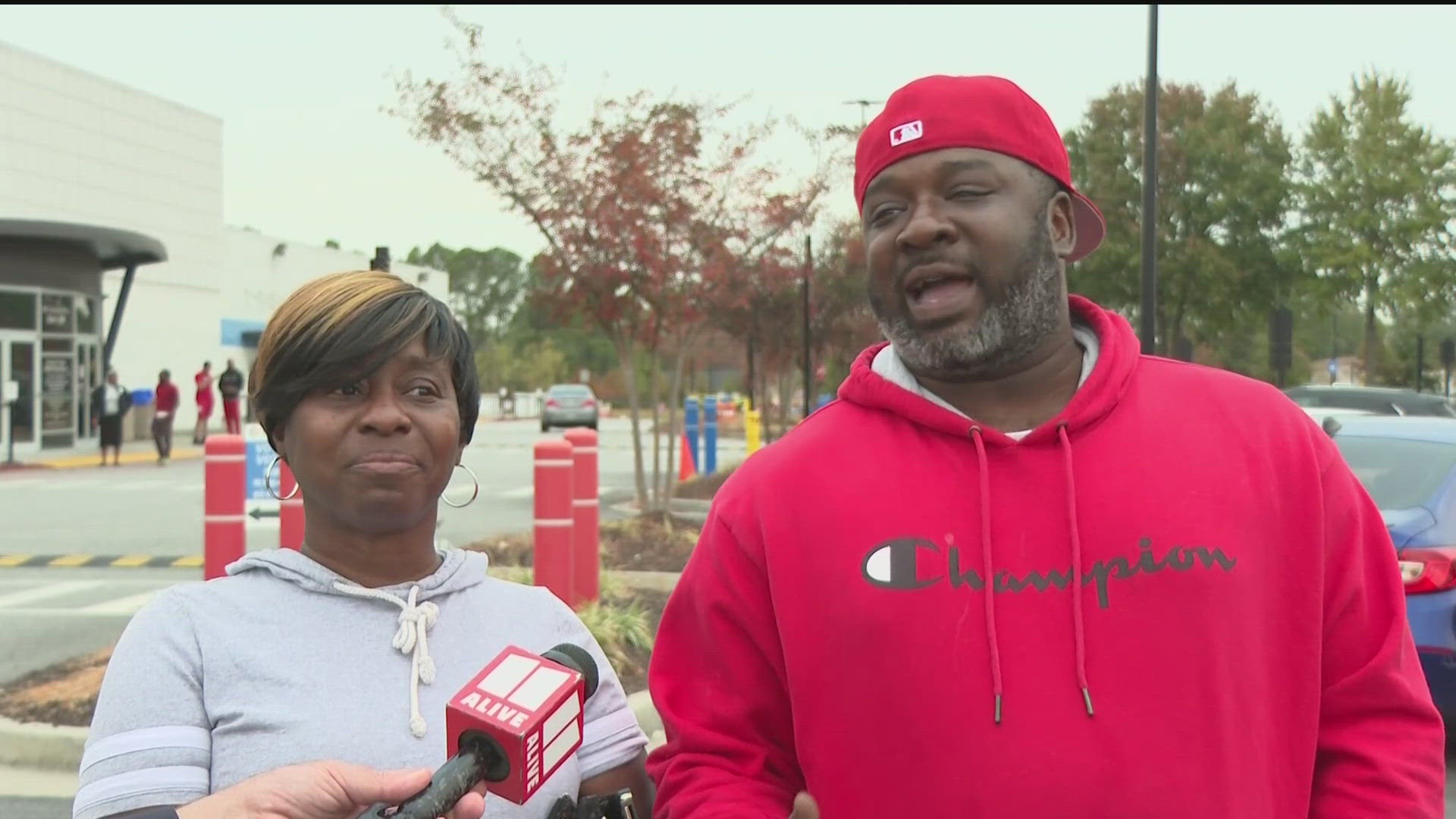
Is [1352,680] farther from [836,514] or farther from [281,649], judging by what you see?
[281,649]

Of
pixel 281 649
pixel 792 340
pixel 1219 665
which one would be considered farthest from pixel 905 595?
pixel 792 340

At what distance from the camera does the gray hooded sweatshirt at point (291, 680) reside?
1.66 meters

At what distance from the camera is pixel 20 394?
83.6 ft

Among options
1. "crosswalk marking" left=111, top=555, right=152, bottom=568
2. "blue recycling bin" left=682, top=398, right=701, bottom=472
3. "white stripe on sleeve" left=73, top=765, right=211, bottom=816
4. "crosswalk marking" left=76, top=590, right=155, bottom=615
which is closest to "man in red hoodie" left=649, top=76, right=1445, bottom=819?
"white stripe on sleeve" left=73, top=765, right=211, bottom=816

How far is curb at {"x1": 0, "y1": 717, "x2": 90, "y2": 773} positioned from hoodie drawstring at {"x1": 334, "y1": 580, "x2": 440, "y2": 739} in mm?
4485

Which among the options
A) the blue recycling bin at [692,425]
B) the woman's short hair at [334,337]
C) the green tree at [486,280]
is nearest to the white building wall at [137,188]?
the blue recycling bin at [692,425]

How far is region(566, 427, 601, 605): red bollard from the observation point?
27.8 feet

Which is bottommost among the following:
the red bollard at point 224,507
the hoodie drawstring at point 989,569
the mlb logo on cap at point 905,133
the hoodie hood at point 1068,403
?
the red bollard at point 224,507

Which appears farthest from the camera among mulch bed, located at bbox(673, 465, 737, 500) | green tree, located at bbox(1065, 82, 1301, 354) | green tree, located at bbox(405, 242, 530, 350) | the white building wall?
green tree, located at bbox(405, 242, 530, 350)

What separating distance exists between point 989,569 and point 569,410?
42.1 m

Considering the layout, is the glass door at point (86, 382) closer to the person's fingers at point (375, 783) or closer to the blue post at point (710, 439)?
the blue post at point (710, 439)

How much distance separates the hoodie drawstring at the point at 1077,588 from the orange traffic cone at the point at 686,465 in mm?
18202

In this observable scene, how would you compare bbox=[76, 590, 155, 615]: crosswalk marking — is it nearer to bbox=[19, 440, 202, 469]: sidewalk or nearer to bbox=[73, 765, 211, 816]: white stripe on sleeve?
bbox=[73, 765, 211, 816]: white stripe on sleeve

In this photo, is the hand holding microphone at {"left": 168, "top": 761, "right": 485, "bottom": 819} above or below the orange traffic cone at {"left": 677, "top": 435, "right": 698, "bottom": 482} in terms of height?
above
